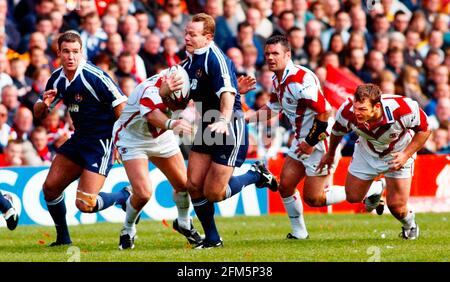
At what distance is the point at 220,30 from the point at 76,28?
2699mm

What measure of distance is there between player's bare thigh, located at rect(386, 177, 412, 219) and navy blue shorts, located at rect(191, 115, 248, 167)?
1896 millimetres

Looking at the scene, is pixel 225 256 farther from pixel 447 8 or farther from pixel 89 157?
pixel 447 8

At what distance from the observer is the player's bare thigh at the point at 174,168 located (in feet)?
40.7

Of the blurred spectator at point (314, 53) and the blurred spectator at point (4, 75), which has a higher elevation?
the blurred spectator at point (4, 75)

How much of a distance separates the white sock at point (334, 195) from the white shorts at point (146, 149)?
2.26 m

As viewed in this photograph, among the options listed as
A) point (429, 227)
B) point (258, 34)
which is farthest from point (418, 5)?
point (429, 227)

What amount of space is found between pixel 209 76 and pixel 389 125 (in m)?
2.07

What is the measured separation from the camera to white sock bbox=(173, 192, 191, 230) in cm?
1264

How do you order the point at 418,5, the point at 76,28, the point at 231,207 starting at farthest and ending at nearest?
the point at 418,5
the point at 76,28
the point at 231,207

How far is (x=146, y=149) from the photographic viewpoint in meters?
12.3

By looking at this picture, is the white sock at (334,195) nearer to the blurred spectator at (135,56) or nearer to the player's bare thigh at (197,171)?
the player's bare thigh at (197,171)

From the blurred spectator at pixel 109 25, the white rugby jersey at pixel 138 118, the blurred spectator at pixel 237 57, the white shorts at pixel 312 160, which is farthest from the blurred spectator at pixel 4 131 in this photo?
the white shorts at pixel 312 160

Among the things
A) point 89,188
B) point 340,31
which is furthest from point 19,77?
point 340,31

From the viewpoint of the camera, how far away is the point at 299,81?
1283 centimetres
